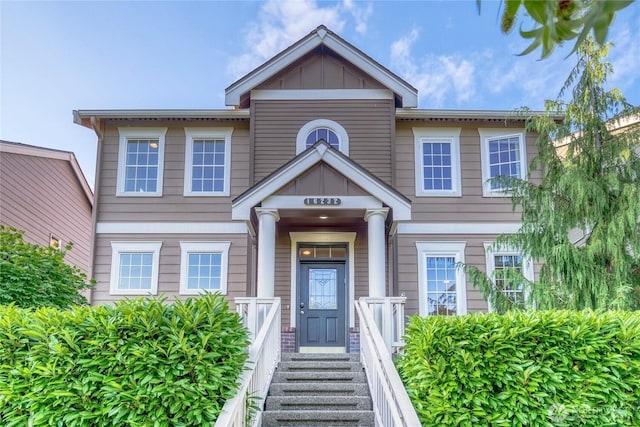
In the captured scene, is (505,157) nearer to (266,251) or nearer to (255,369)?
(266,251)

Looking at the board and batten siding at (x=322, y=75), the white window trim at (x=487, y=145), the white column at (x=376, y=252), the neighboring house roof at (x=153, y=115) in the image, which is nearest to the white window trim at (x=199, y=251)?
the neighboring house roof at (x=153, y=115)

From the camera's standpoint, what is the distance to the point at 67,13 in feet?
41.0

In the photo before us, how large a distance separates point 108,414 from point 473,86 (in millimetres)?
19929

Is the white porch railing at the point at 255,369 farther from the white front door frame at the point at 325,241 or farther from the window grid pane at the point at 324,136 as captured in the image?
the window grid pane at the point at 324,136

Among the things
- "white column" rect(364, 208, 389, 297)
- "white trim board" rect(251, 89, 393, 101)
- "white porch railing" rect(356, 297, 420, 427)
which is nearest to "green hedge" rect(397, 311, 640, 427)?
"white porch railing" rect(356, 297, 420, 427)

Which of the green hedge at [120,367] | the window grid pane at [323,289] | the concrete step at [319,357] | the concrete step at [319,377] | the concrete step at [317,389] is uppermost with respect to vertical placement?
the window grid pane at [323,289]

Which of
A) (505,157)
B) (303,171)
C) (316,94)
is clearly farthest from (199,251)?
(505,157)

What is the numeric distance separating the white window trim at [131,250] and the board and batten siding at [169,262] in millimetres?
65

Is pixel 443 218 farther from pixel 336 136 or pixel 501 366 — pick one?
pixel 501 366

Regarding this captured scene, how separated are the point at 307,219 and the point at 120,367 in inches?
217

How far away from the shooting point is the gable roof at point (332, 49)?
10.1 meters

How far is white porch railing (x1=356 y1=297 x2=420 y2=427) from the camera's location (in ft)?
13.2

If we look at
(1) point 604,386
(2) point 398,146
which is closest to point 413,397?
(1) point 604,386

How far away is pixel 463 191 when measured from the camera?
1031 cm
